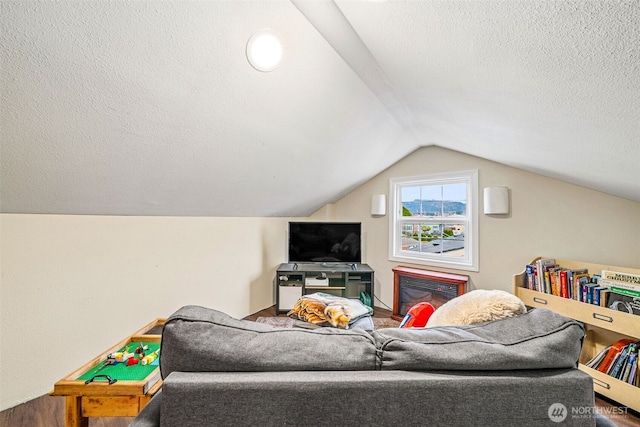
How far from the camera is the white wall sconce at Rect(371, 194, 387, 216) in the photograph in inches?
149

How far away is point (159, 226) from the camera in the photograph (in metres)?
2.54

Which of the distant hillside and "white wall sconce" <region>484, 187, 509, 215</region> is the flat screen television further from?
"white wall sconce" <region>484, 187, 509, 215</region>

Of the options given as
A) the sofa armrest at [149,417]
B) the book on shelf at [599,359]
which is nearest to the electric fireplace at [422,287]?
the book on shelf at [599,359]

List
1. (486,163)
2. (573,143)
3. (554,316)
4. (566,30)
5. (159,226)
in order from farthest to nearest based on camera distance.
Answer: (486,163)
(159,226)
(573,143)
(554,316)
(566,30)

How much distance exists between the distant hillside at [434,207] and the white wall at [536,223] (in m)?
0.28

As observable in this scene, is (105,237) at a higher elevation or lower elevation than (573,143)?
lower

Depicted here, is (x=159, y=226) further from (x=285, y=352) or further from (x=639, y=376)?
(x=639, y=376)

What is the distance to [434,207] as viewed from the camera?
11.6ft

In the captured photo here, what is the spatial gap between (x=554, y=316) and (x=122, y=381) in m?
1.72

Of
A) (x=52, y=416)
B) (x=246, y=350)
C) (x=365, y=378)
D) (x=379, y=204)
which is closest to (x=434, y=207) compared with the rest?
(x=379, y=204)

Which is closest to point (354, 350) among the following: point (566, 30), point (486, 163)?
point (566, 30)

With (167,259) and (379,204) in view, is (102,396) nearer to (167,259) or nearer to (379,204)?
(167,259)

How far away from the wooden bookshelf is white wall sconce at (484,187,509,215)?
66 cm

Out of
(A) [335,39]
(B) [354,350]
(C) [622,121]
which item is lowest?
(B) [354,350]
